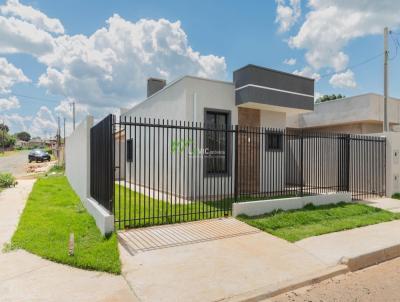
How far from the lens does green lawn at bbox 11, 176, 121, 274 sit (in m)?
4.73

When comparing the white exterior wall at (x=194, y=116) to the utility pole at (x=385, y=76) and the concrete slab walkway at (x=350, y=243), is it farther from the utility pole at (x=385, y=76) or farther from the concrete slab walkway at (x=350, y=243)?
the utility pole at (x=385, y=76)


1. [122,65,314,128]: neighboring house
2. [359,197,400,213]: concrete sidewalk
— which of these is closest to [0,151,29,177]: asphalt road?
[122,65,314,128]: neighboring house

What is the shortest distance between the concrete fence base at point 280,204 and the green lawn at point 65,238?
340 centimetres

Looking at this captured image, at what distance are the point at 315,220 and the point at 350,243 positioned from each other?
1679mm

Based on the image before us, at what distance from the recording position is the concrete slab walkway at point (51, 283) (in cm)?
376

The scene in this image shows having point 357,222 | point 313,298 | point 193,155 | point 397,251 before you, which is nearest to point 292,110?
point 193,155

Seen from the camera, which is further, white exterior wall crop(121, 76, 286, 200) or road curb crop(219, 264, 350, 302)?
white exterior wall crop(121, 76, 286, 200)

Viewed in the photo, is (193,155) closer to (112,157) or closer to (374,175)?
(112,157)

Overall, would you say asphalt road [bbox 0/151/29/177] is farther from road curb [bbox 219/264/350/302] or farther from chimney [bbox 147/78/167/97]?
road curb [bbox 219/264/350/302]

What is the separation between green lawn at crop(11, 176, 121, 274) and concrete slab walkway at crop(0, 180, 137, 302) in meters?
0.16

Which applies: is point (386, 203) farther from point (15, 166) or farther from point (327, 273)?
point (15, 166)

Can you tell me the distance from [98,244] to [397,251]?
227 inches

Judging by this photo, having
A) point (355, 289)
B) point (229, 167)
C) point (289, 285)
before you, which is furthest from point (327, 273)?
point (229, 167)

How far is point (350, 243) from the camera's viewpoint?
6086 millimetres
